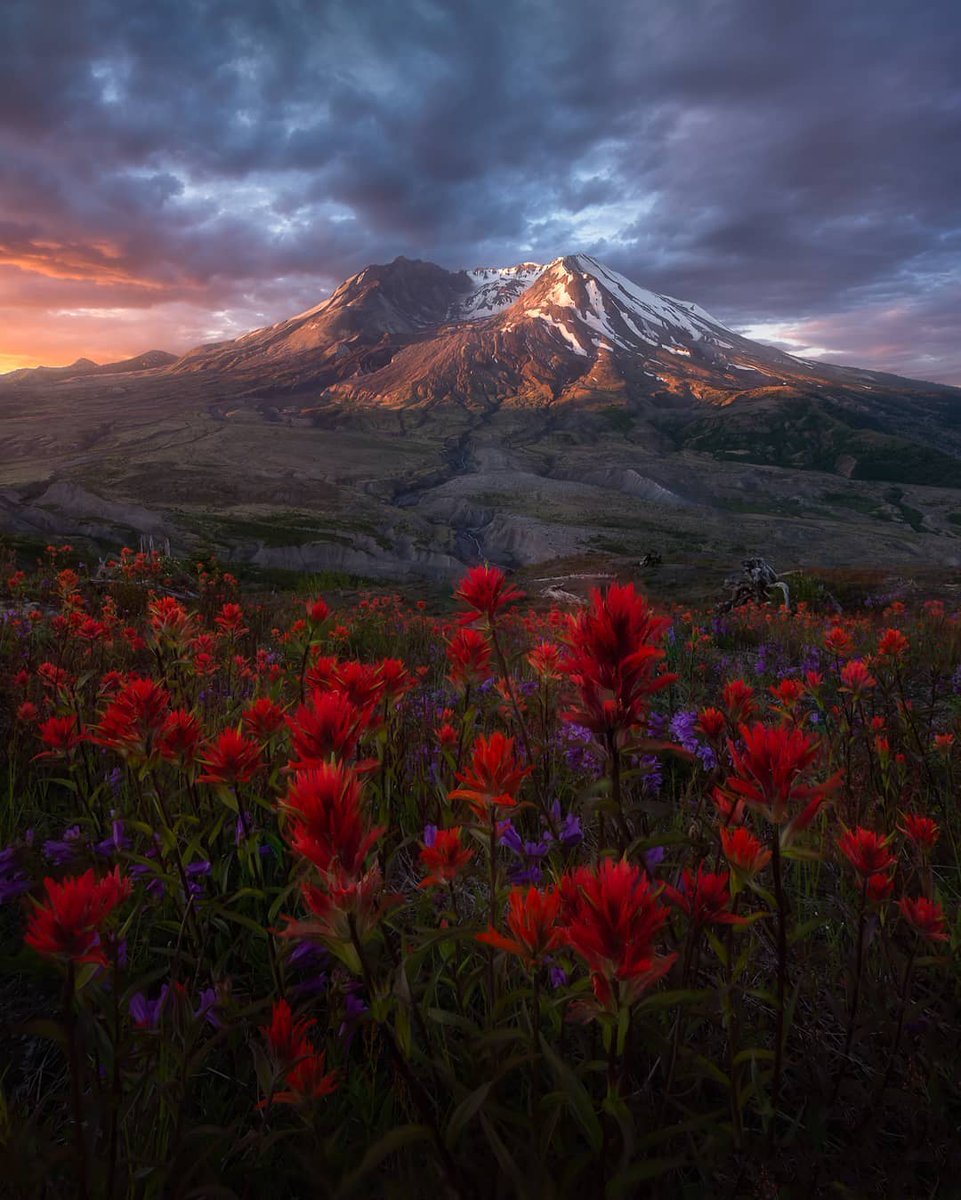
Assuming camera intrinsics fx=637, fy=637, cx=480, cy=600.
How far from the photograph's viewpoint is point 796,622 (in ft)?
28.7

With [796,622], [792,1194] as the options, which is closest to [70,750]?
[792,1194]

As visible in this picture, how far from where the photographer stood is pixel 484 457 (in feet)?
339

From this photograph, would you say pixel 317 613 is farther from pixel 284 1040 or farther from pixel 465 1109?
pixel 465 1109

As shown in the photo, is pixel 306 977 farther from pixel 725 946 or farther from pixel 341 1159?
pixel 725 946

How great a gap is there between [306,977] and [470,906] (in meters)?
0.65

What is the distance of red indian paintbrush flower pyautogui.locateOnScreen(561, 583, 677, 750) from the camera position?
4.00ft

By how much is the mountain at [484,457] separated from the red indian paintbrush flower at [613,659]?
1124 inches

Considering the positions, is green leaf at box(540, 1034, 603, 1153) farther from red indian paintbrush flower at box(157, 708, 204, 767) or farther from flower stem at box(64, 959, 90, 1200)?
red indian paintbrush flower at box(157, 708, 204, 767)

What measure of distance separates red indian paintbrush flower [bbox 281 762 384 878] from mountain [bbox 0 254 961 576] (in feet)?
95.2

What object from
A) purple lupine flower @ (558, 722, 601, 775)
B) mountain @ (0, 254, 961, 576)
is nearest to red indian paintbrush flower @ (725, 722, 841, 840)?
purple lupine flower @ (558, 722, 601, 775)

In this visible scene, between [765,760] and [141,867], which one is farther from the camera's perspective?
[141,867]

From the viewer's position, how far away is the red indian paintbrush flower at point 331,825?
36.5 inches

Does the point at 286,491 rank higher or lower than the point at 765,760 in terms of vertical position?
lower

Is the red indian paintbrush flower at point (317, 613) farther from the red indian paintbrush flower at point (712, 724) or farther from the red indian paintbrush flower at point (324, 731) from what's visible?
the red indian paintbrush flower at point (712, 724)
